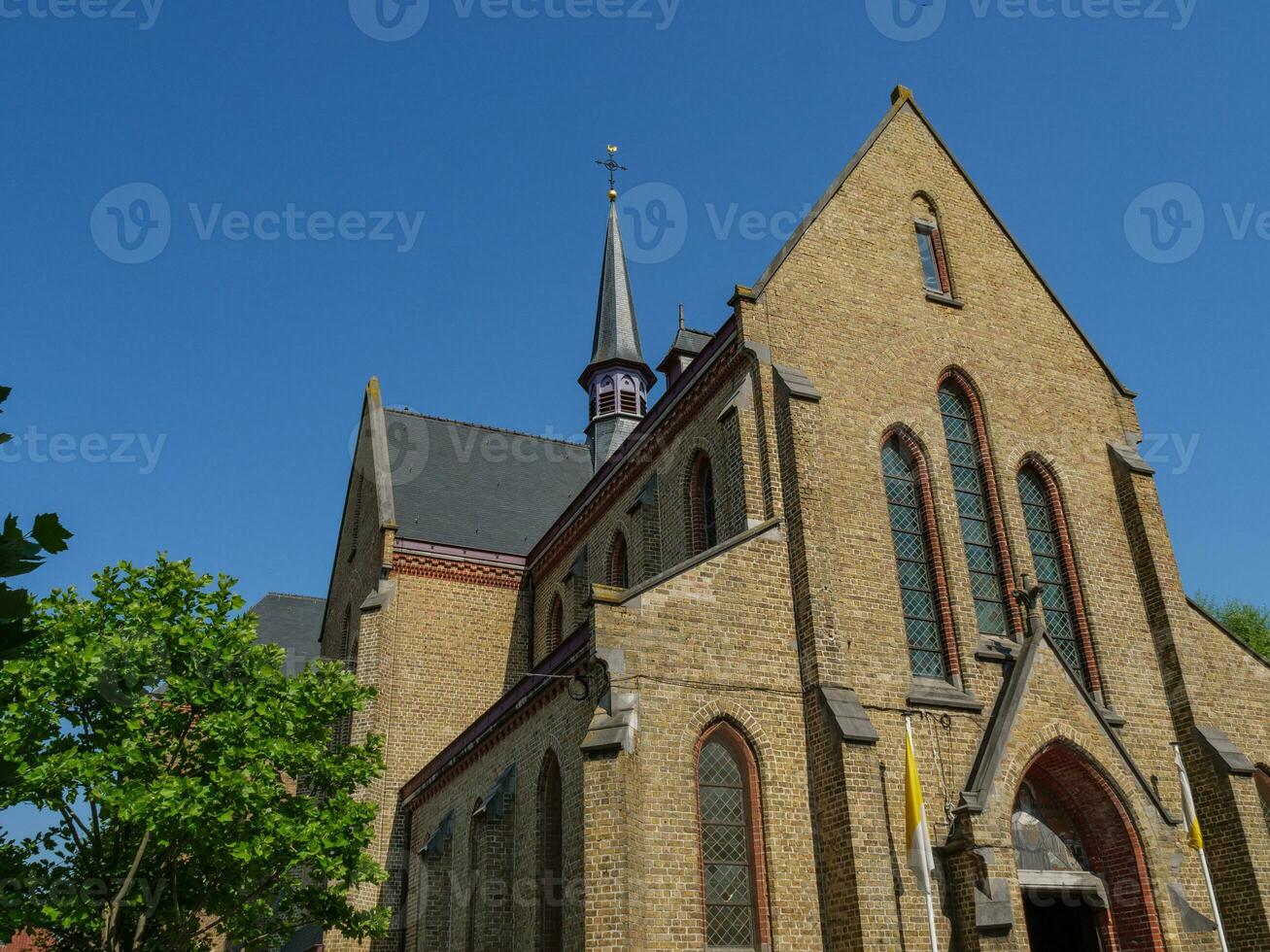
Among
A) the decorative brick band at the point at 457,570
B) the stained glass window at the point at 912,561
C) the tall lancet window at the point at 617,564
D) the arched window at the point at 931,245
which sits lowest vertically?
the stained glass window at the point at 912,561

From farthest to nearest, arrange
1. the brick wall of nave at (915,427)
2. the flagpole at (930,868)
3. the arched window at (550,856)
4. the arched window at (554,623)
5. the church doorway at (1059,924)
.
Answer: the arched window at (554,623), the arched window at (550,856), the brick wall of nave at (915,427), the church doorway at (1059,924), the flagpole at (930,868)

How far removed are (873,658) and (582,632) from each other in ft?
13.8

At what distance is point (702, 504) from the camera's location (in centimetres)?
1905

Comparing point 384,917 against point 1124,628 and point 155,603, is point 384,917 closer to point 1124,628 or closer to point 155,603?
point 155,603

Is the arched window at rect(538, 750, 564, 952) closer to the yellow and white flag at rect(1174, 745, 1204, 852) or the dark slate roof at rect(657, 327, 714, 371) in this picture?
the yellow and white flag at rect(1174, 745, 1204, 852)

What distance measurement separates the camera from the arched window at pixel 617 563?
22.6 metres

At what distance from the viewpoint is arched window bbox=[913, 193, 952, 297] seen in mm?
20250

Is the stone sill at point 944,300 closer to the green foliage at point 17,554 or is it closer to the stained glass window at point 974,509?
the stained glass window at point 974,509

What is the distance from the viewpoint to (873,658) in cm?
1554

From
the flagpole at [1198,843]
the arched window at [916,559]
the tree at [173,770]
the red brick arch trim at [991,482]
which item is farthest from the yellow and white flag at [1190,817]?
the tree at [173,770]

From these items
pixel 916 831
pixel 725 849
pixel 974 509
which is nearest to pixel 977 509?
pixel 974 509

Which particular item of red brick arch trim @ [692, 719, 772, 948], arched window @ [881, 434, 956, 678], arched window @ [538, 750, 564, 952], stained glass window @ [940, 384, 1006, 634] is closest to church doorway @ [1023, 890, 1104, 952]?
arched window @ [881, 434, 956, 678]

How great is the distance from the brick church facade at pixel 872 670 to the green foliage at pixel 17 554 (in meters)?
9.80

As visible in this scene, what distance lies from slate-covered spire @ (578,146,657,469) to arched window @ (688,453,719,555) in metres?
16.5
